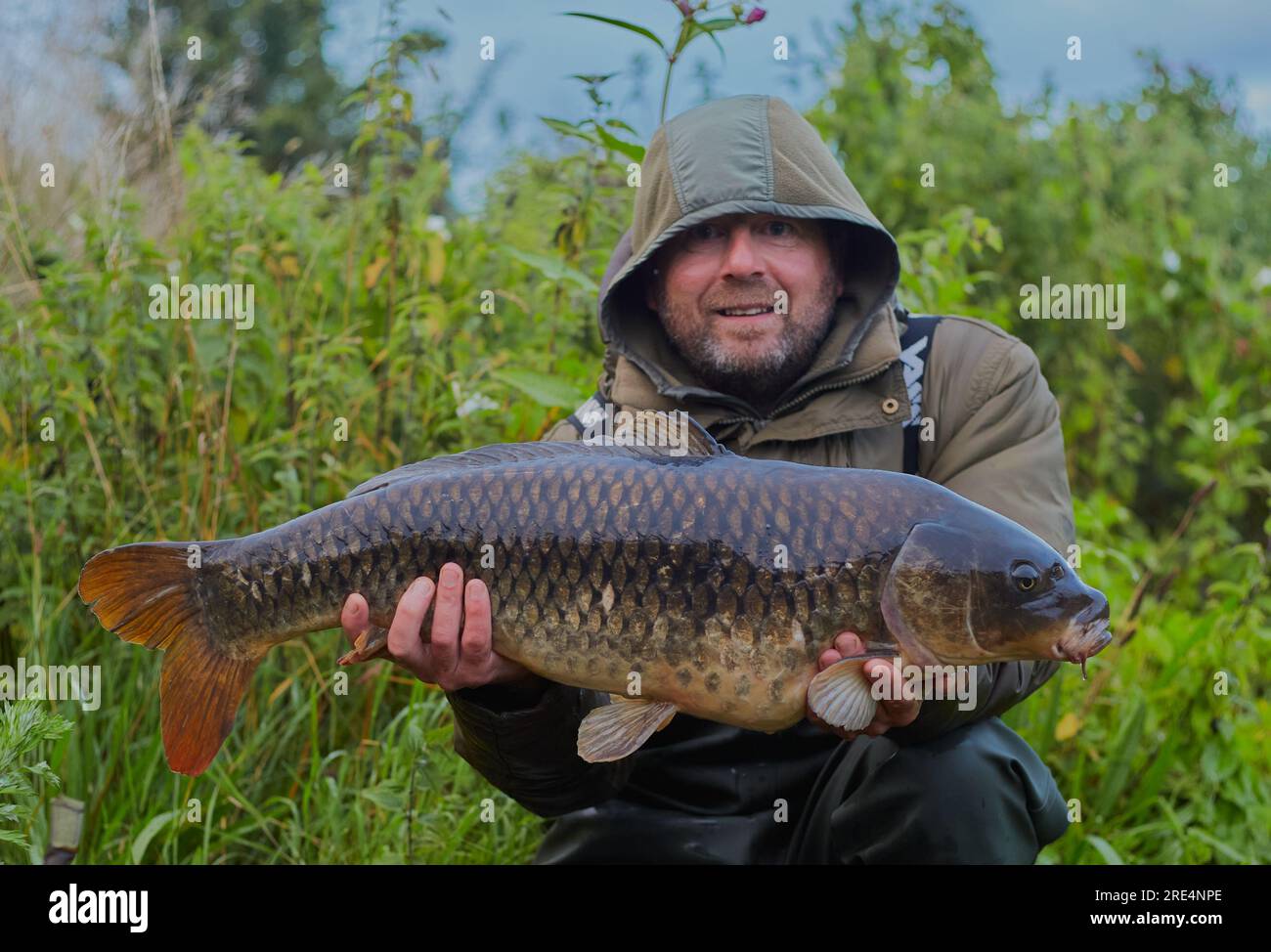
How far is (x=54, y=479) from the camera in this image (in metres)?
→ 2.63

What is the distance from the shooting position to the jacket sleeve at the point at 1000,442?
2078 millimetres

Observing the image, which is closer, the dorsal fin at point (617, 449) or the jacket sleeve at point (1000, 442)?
the dorsal fin at point (617, 449)

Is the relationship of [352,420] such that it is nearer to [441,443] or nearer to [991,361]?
[441,443]

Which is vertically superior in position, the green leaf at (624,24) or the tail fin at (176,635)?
the green leaf at (624,24)

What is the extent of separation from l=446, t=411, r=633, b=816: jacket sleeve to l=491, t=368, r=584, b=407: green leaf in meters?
0.64

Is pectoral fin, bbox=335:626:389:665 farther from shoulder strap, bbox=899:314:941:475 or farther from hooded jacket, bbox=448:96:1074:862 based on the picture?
shoulder strap, bbox=899:314:941:475

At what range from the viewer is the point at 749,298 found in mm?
2316

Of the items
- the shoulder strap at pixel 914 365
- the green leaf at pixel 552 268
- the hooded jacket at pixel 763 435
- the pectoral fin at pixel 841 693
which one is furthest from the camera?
the green leaf at pixel 552 268

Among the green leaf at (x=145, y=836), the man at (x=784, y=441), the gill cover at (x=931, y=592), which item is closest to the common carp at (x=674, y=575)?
the gill cover at (x=931, y=592)

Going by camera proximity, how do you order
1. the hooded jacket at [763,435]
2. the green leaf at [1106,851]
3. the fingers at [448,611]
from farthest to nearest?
the green leaf at [1106,851] < the hooded jacket at [763,435] < the fingers at [448,611]

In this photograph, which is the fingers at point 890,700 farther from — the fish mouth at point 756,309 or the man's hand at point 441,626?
the fish mouth at point 756,309
